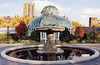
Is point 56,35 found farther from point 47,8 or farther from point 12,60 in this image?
point 12,60

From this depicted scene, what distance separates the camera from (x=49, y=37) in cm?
1165

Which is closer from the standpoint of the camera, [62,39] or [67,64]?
[67,64]

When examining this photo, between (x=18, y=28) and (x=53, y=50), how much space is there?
2197cm

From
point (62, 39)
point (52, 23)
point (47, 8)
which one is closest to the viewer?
point (52, 23)

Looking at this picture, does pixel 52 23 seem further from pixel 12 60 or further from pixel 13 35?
pixel 13 35

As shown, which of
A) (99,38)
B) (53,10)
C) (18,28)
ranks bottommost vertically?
(99,38)

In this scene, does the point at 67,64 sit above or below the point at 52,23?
below

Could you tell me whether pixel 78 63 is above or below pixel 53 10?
below

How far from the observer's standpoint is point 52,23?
36.6ft

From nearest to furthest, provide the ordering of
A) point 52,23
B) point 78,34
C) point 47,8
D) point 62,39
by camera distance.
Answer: point 52,23
point 62,39
point 78,34
point 47,8

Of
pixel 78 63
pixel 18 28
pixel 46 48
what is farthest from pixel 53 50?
pixel 18 28

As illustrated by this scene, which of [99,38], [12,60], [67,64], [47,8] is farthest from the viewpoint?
[47,8]

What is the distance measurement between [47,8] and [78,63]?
3099cm

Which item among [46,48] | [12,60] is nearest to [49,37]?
[46,48]
